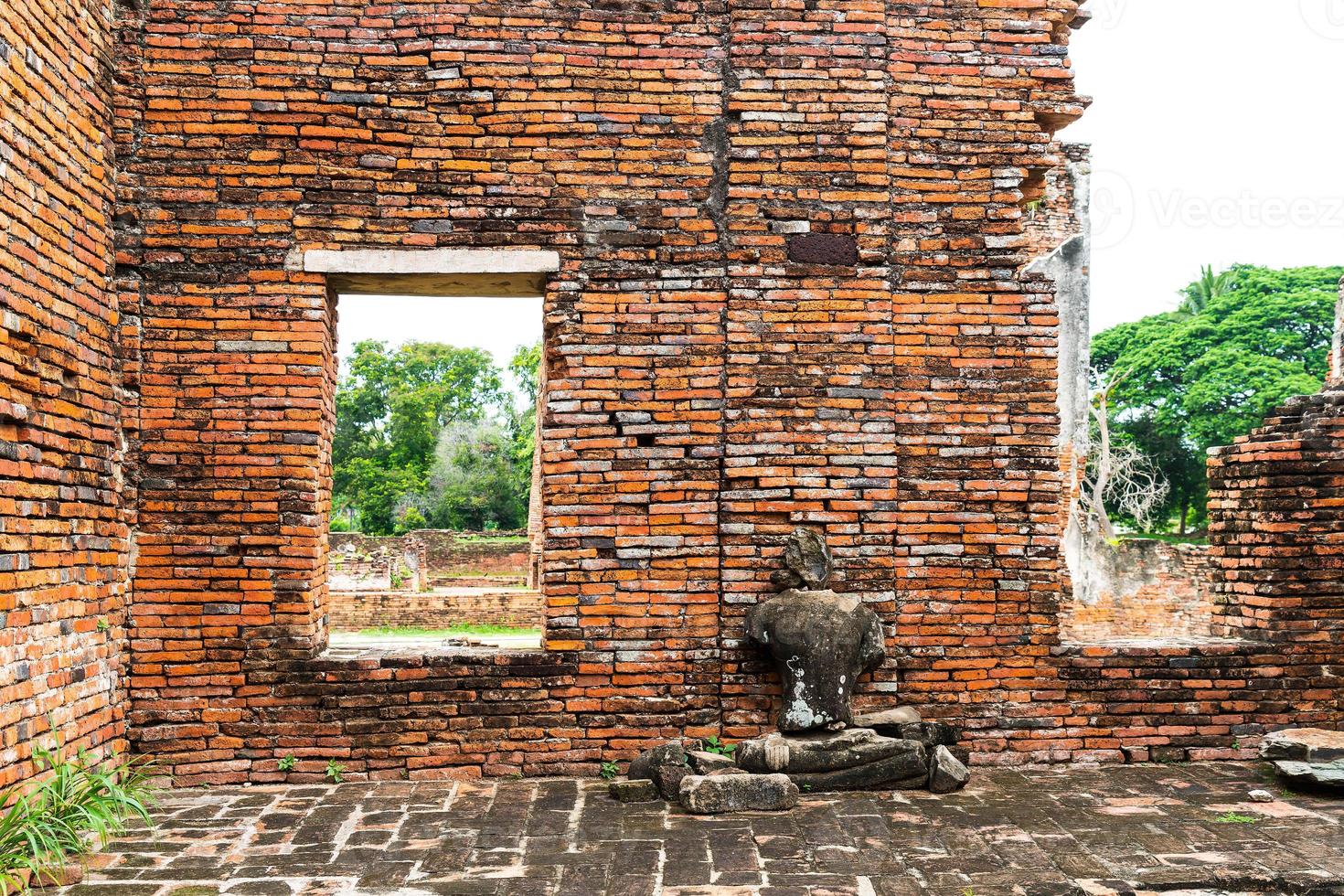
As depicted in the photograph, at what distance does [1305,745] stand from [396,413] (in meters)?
33.9

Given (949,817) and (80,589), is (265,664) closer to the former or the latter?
(80,589)

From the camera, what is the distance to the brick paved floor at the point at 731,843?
4293mm

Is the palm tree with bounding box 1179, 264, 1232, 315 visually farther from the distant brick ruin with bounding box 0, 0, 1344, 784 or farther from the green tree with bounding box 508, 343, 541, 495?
the distant brick ruin with bounding box 0, 0, 1344, 784

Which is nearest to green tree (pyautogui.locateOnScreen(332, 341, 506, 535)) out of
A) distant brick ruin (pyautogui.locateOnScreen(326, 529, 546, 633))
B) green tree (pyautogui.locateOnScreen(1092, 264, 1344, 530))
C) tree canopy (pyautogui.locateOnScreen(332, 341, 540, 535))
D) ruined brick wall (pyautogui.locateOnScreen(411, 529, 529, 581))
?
tree canopy (pyautogui.locateOnScreen(332, 341, 540, 535))

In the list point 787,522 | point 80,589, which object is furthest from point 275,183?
point 787,522

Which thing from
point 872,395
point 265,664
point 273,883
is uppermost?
point 872,395

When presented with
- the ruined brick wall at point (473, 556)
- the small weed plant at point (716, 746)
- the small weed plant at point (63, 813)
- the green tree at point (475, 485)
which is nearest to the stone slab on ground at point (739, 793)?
the small weed plant at point (716, 746)

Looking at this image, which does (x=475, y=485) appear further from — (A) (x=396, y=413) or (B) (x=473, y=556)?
(B) (x=473, y=556)

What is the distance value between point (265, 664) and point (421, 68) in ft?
12.0

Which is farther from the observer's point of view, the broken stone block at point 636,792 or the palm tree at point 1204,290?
the palm tree at point 1204,290

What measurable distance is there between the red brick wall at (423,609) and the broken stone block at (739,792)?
34.6 feet

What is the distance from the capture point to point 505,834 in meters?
4.90

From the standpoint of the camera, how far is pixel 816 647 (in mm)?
5664

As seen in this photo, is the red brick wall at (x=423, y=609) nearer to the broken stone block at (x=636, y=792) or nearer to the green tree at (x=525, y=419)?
the broken stone block at (x=636, y=792)
